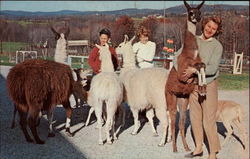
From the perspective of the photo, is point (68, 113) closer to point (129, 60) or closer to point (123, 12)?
point (129, 60)

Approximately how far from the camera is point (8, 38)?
47.7ft

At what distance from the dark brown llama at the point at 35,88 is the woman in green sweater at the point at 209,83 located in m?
2.53

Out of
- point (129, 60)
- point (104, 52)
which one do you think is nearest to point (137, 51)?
point (129, 60)

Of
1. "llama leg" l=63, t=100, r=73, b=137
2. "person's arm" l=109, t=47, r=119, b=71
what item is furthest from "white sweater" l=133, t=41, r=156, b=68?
"llama leg" l=63, t=100, r=73, b=137

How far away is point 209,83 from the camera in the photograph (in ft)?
17.6

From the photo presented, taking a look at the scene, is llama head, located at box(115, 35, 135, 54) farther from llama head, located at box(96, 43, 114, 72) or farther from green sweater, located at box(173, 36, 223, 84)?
green sweater, located at box(173, 36, 223, 84)

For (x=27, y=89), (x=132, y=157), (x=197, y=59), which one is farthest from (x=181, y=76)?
(x=27, y=89)

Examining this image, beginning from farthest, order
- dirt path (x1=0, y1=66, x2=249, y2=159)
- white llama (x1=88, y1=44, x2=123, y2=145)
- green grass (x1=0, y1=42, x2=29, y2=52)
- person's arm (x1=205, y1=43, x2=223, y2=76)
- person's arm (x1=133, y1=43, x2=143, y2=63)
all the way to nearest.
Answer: green grass (x1=0, y1=42, x2=29, y2=52) → person's arm (x1=133, y1=43, x2=143, y2=63) → white llama (x1=88, y1=44, x2=123, y2=145) → dirt path (x1=0, y1=66, x2=249, y2=159) → person's arm (x1=205, y1=43, x2=223, y2=76)

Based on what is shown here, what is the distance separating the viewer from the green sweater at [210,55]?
5.26m

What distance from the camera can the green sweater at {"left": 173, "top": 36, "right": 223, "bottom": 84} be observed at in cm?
526

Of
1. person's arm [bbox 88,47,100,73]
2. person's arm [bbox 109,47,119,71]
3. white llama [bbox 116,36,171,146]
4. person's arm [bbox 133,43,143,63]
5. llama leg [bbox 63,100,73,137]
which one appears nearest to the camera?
white llama [bbox 116,36,171,146]

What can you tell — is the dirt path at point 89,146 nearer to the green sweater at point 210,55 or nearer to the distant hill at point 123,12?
the green sweater at point 210,55

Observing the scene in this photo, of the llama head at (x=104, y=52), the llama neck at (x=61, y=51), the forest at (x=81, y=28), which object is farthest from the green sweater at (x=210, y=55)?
the forest at (x=81, y=28)

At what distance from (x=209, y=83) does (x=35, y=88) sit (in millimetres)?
2993
